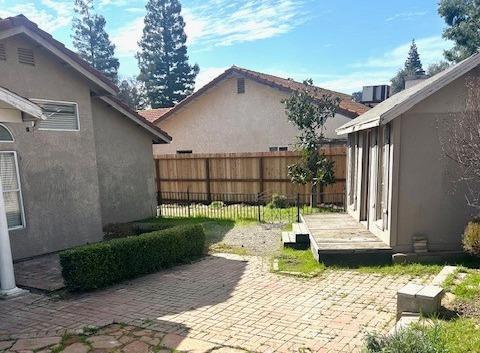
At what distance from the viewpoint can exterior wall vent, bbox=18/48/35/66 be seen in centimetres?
873

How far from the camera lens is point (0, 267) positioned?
6.52m

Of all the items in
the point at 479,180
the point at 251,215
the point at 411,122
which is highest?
the point at 411,122

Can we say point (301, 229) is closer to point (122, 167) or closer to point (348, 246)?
point (348, 246)

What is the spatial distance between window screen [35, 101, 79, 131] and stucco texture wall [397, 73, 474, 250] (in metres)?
8.01

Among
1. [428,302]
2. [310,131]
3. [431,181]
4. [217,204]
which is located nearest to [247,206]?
[217,204]

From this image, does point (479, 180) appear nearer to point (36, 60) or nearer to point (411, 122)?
point (411, 122)

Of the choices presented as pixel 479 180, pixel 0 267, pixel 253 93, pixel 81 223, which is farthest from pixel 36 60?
pixel 253 93

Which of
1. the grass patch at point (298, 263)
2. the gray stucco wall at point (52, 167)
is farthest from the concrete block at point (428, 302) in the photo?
the gray stucco wall at point (52, 167)

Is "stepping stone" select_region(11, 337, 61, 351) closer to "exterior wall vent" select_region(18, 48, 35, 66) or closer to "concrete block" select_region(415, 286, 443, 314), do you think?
"concrete block" select_region(415, 286, 443, 314)

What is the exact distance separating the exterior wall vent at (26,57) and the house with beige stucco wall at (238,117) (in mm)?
11099

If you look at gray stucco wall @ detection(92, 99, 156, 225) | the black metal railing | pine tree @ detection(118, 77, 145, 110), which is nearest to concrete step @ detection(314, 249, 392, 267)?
the black metal railing

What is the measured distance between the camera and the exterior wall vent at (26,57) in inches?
344

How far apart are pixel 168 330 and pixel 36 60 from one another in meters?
7.44

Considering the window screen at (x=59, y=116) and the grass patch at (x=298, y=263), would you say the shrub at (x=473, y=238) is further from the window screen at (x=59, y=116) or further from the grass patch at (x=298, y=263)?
the window screen at (x=59, y=116)
